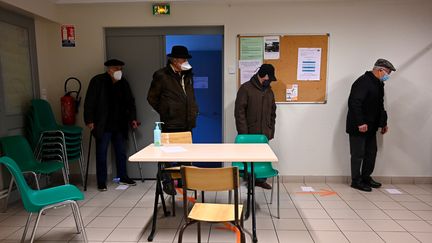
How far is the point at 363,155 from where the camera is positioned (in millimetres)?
3852

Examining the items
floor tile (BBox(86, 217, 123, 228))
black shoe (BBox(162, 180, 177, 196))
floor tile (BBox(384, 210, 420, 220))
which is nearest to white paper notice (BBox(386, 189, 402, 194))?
floor tile (BBox(384, 210, 420, 220))

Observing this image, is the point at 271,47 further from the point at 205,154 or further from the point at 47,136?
the point at 47,136

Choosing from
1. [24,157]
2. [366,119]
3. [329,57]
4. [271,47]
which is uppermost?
[271,47]

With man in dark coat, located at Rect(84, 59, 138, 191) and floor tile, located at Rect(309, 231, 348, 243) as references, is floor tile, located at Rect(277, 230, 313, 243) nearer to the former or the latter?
floor tile, located at Rect(309, 231, 348, 243)

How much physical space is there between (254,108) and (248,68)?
0.64 meters

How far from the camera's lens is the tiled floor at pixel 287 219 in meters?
2.65

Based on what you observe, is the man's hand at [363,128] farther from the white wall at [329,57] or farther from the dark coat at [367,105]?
the white wall at [329,57]

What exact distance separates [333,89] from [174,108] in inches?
86.3

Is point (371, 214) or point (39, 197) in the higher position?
point (39, 197)

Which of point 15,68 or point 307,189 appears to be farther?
point 307,189

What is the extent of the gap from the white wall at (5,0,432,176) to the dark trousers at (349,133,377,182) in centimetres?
23

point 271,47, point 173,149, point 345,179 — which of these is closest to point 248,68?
point 271,47

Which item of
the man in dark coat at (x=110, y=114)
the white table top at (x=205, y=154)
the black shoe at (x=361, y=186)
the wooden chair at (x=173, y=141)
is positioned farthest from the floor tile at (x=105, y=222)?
the black shoe at (x=361, y=186)

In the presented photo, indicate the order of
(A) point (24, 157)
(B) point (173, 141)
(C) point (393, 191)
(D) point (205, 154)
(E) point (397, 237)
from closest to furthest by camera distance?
(D) point (205, 154)
(E) point (397, 237)
(B) point (173, 141)
(A) point (24, 157)
(C) point (393, 191)
